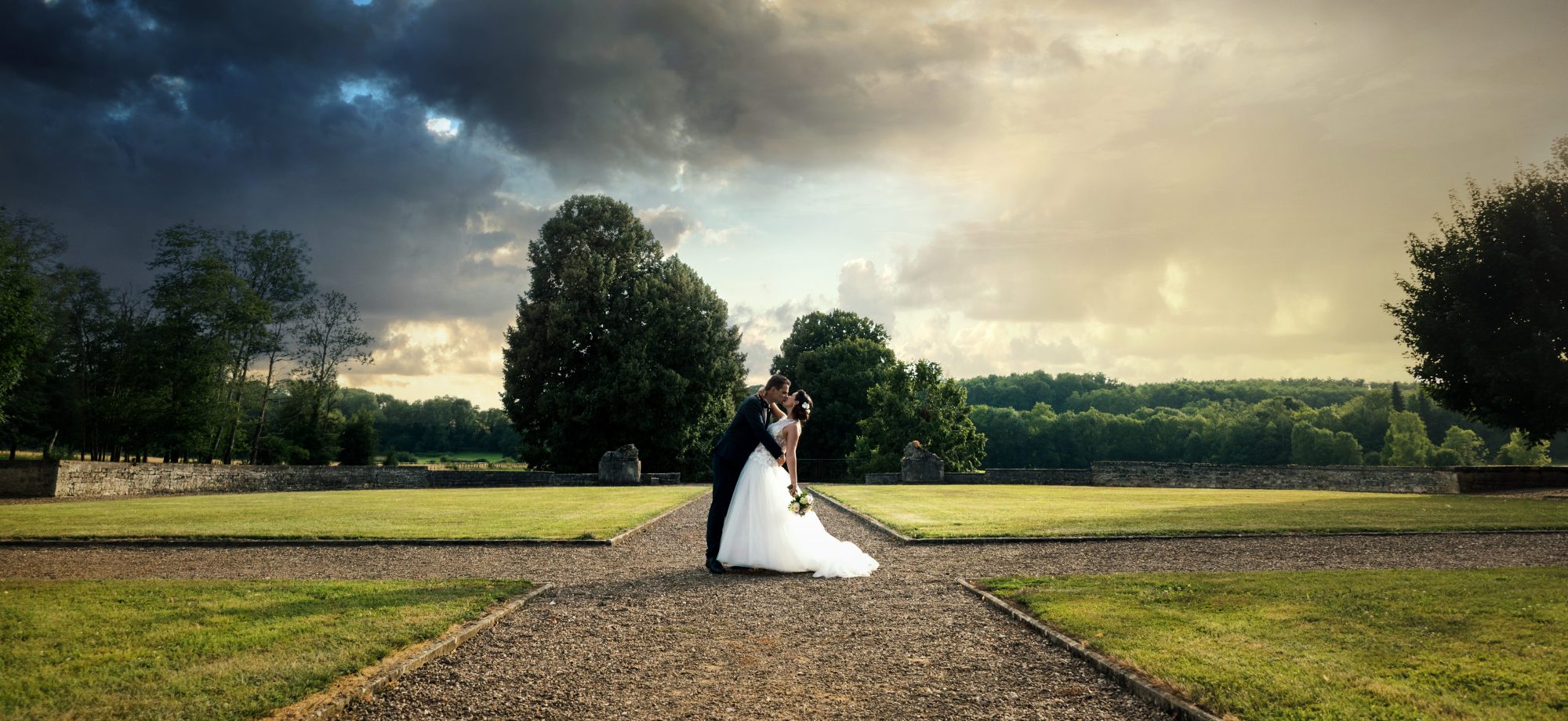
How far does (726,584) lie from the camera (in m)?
8.80

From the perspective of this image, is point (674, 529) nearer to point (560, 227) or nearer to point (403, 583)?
point (403, 583)

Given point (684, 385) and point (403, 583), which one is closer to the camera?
point (403, 583)

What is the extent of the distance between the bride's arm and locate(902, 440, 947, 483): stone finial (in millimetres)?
24810

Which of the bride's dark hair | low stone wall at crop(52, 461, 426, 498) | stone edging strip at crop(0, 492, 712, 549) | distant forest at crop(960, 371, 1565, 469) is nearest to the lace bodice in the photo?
the bride's dark hair

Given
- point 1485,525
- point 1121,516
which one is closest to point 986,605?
point 1121,516

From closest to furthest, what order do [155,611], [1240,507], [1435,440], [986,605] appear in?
[155,611] → [986,605] → [1240,507] → [1435,440]

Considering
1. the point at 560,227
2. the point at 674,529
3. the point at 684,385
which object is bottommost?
the point at 674,529

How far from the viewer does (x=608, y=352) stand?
40.5 meters

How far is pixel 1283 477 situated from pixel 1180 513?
20474mm

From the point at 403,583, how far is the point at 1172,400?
124 m

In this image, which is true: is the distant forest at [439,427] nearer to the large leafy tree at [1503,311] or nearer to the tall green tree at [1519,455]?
the large leafy tree at [1503,311]

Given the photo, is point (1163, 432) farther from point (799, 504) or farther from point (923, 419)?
point (799, 504)

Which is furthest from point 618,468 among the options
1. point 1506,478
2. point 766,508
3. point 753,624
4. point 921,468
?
point 1506,478

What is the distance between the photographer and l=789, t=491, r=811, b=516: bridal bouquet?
32.6 feet
